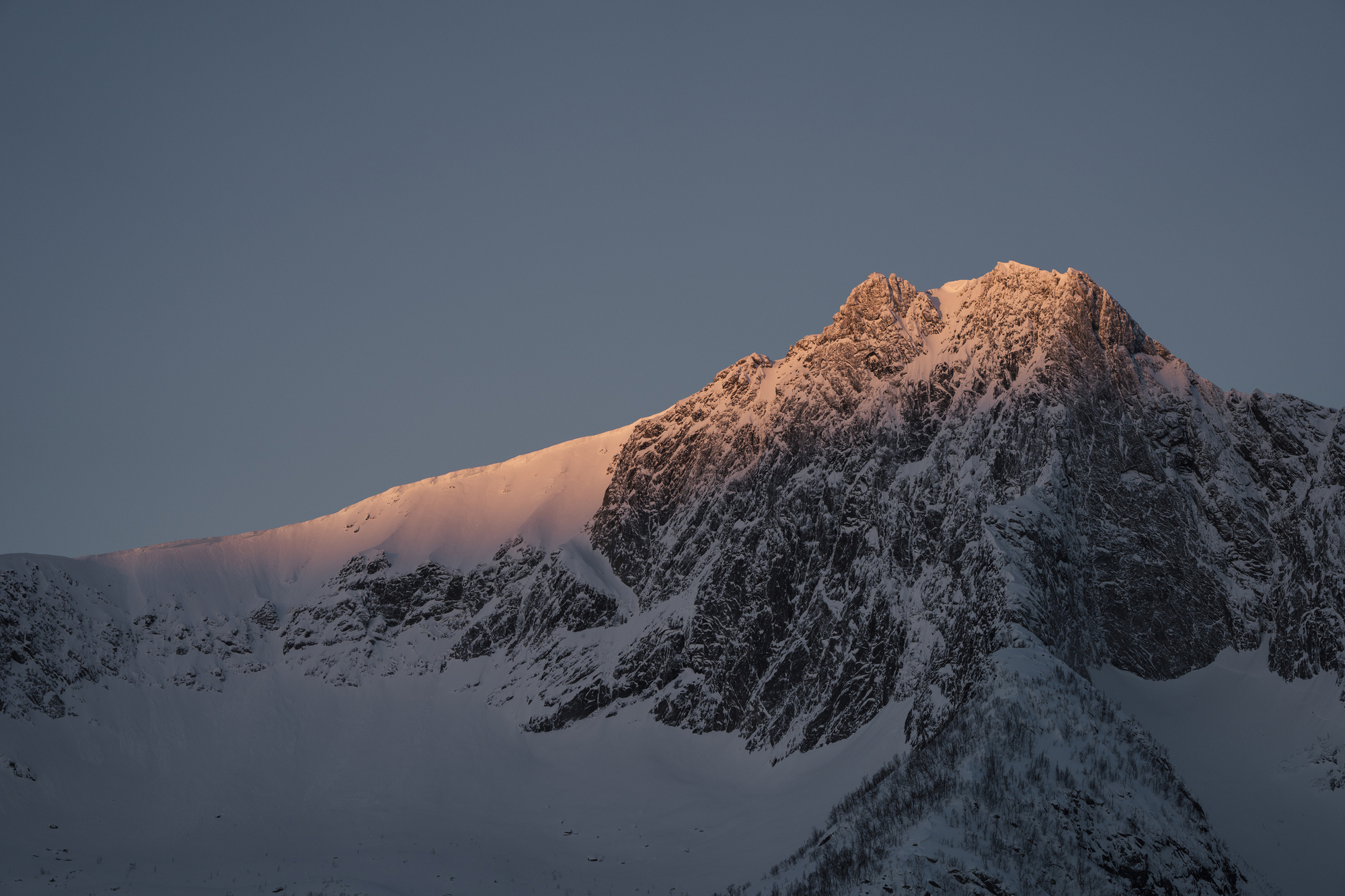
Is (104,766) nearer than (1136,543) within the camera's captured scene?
No

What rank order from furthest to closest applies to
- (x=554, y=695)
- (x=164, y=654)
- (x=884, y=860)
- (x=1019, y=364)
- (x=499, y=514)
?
(x=499, y=514) → (x=164, y=654) → (x=554, y=695) → (x=1019, y=364) → (x=884, y=860)

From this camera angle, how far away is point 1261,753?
352 feet

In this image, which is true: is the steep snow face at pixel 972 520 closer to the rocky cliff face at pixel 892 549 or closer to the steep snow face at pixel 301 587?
the rocky cliff face at pixel 892 549

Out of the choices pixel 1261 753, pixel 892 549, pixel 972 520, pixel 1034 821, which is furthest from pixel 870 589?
pixel 1034 821

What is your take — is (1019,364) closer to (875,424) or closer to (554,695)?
(875,424)

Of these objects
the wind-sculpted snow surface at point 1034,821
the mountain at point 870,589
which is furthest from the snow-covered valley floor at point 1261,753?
the wind-sculpted snow surface at point 1034,821

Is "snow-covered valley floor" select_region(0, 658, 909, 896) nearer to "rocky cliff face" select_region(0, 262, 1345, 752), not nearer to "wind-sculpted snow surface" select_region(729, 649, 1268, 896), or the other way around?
"rocky cliff face" select_region(0, 262, 1345, 752)

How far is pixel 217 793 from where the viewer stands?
141 metres

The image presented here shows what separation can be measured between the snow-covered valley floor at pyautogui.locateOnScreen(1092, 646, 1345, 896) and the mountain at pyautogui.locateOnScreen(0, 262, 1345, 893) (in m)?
1.31

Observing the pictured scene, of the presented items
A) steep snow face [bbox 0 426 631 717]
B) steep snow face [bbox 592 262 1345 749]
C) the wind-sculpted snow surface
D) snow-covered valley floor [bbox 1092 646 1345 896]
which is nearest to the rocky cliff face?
steep snow face [bbox 592 262 1345 749]

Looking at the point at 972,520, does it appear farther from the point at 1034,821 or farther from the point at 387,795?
the point at 387,795

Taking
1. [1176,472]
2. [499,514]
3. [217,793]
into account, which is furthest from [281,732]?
[1176,472]

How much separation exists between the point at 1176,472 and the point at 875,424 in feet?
107

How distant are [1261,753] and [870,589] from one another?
131ft
